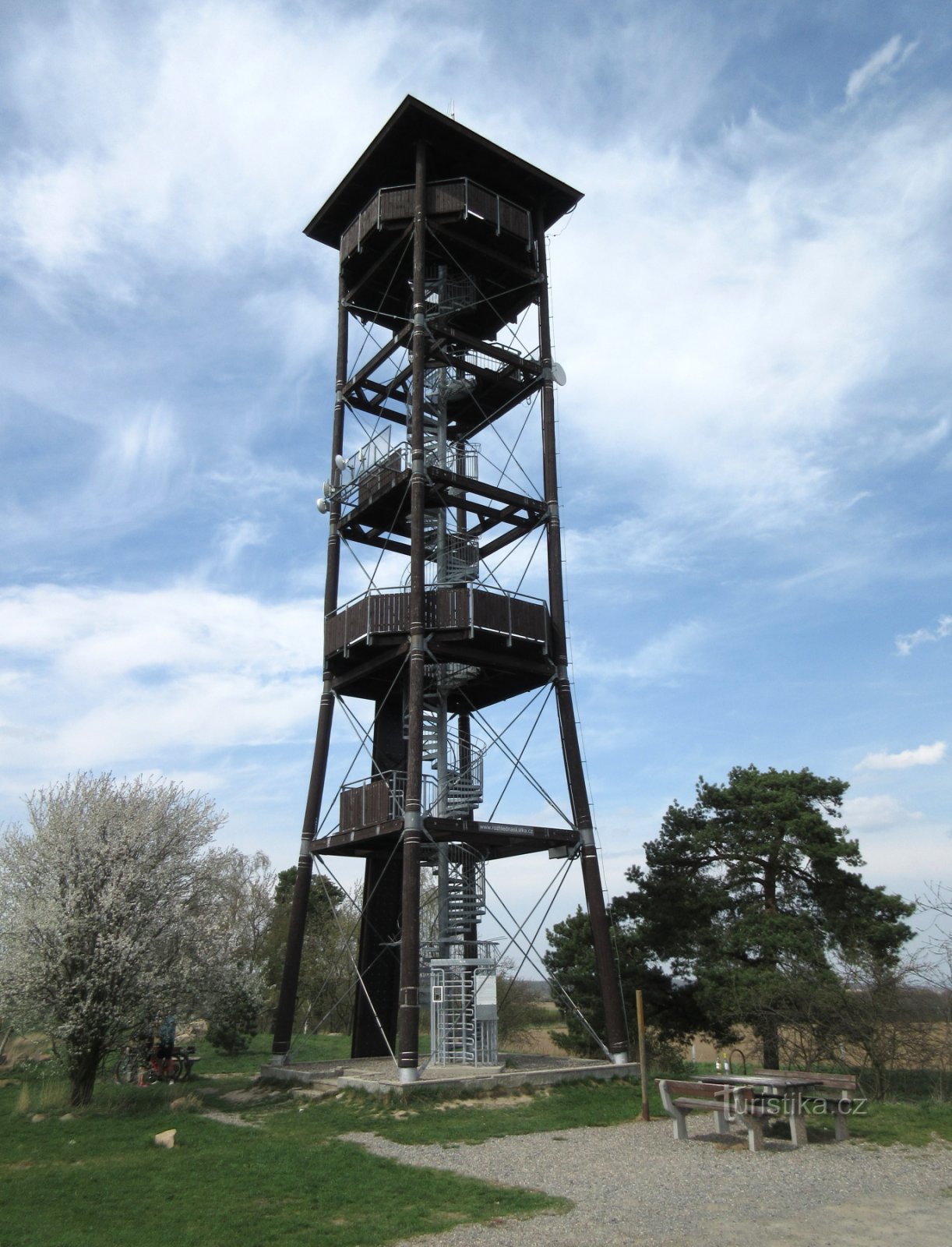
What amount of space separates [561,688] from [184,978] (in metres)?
10.3

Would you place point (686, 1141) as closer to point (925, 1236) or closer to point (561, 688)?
point (925, 1236)

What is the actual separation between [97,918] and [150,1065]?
4930 millimetres

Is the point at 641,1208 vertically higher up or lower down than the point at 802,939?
lower down

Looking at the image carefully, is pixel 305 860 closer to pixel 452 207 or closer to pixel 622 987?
pixel 622 987

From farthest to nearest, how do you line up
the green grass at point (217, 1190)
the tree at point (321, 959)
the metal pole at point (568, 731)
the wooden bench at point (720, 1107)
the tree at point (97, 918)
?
the tree at point (321, 959) → the metal pole at point (568, 731) → the tree at point (97, 918) → the wooden bench at point (720, 1107) → the green grass at point (217, 1190)

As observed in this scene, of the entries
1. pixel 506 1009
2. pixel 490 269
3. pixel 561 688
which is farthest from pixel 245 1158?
pixel 506 1009

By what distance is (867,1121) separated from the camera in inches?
543

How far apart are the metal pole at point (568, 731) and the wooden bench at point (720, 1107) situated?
7133 millimetres

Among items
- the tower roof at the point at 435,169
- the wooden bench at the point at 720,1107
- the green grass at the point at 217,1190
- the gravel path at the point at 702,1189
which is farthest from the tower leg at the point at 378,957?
the tower roof at the point at 435,169

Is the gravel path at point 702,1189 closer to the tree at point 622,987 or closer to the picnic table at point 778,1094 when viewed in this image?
the picnic table at point 778,1094

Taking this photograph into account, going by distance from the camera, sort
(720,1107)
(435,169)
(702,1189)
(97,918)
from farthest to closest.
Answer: (435,169)
(97,918)
(720,1107)
(702,1189)

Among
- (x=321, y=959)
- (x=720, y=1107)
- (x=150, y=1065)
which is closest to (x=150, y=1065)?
(x=150, y=1065)

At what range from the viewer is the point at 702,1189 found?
10.1 m

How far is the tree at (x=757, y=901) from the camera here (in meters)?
25.0
